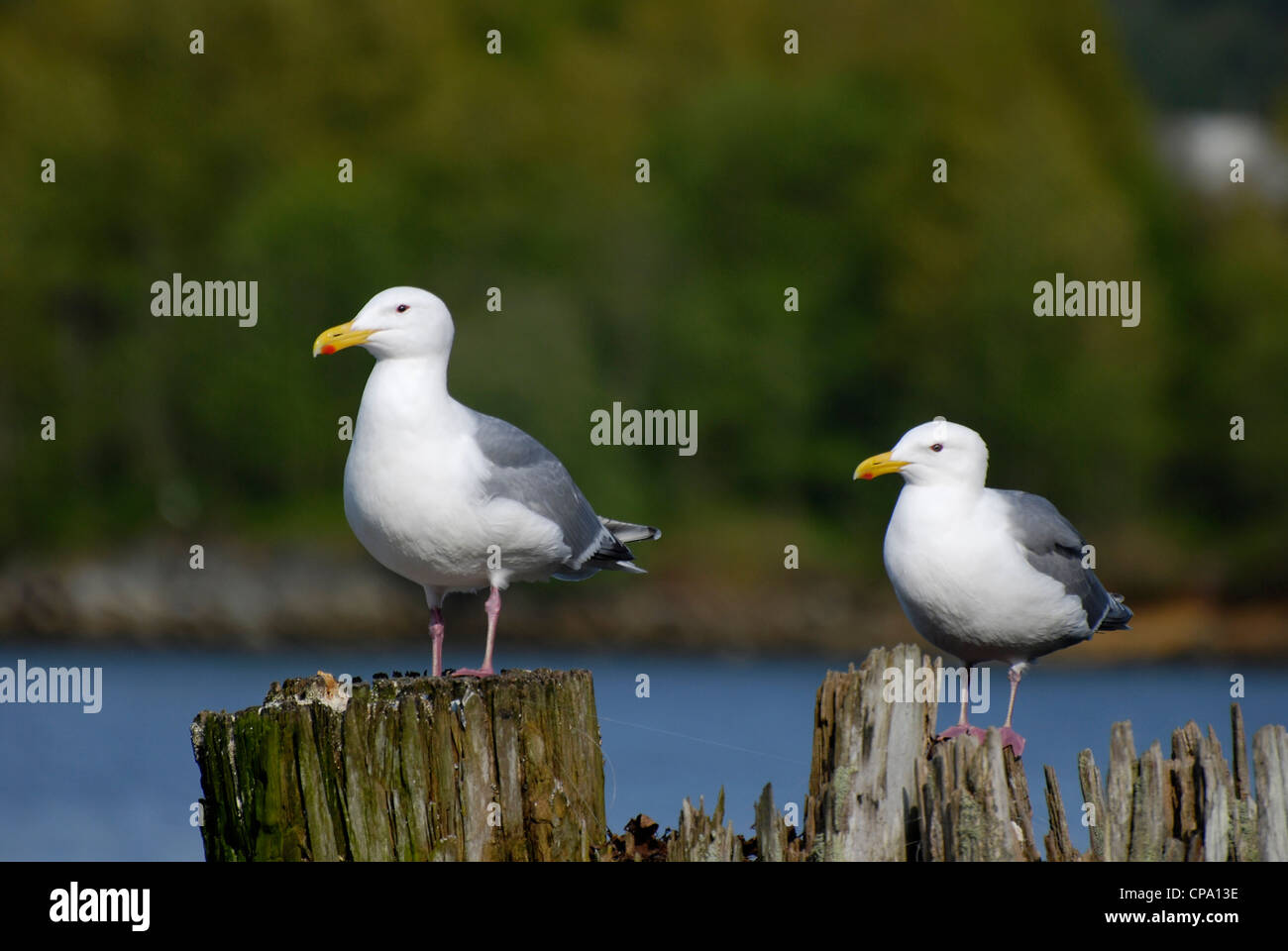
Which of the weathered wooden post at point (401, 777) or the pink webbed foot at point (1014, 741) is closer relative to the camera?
the weathered wooden post at point (401, 777)

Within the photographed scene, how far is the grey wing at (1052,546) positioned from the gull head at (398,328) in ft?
7.30

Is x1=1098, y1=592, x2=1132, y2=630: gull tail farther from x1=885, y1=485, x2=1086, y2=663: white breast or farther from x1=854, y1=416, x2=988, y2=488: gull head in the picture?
x1=854, y1=416, x2=988, y2=488: gull head

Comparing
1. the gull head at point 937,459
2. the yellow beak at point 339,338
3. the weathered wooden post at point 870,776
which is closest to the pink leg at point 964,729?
the weathered wooden post at point 870,776

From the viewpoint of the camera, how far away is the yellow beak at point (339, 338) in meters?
6.74

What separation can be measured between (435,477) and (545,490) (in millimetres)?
615

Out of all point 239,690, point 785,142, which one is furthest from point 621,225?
point 239,690

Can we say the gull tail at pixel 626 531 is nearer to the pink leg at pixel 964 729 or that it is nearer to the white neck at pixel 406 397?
the white neck at pixel 406 397

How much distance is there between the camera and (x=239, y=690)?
23.9m

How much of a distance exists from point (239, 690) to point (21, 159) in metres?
13.9

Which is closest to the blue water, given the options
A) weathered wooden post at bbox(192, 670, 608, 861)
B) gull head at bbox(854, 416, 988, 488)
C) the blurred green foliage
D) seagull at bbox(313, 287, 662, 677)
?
weathered wooden post at bbox(192, 670, 608, 861)

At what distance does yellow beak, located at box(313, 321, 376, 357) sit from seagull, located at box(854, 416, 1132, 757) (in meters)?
1.92

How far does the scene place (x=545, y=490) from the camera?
280 inches

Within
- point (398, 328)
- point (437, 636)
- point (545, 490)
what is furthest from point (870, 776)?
point (398, 328)

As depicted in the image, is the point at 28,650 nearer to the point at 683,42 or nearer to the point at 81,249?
the point at 81,249
